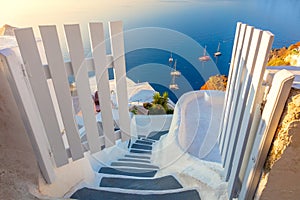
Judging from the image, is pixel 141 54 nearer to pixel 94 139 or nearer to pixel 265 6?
pixel 94 139

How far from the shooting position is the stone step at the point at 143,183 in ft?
7.55

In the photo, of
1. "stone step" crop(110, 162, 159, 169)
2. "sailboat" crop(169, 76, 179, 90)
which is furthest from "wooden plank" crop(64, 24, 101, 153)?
"sailboat" crop(169, 76, 179, 90)

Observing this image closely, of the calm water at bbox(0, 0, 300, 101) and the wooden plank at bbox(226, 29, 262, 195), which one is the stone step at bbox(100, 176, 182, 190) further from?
the calm water at bbox(0, 0, 300, 101)

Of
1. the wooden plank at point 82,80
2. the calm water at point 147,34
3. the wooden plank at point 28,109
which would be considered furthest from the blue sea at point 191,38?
the wooden plank at point 28,109

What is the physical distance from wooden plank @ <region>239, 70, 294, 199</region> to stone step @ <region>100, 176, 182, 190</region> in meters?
0.98

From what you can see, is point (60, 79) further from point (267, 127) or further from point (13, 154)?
point (267, 127)

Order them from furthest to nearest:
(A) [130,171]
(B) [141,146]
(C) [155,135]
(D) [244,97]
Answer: (C) [155,135]
(B) [141,146]
(A) [130,171]
(D) [244,97]

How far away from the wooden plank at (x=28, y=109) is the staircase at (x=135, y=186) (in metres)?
0.45

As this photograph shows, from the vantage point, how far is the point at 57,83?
1.78m

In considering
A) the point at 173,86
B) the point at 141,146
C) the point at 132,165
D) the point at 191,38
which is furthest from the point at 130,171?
the point at 173,86

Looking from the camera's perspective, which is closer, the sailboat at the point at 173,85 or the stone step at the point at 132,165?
the stone step at the point at 132,165

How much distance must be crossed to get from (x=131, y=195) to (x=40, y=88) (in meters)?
1.27

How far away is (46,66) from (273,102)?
1634mm

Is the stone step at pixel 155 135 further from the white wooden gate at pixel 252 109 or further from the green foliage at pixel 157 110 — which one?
the white wooden gate at pixel 252 109
